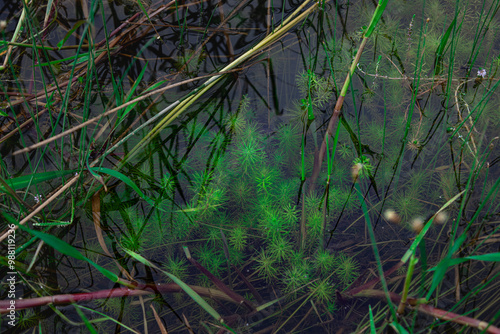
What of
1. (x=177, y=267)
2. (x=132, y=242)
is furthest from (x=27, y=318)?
(x=177, y=267)

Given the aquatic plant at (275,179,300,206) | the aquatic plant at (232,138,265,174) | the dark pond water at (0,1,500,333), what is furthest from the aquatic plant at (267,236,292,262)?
the aquatic plant at (232,138,265,174)

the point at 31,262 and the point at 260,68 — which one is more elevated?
the point at 260,68

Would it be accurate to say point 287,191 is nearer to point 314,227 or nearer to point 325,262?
point 314,227

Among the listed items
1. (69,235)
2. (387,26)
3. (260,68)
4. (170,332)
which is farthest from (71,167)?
(387,26)

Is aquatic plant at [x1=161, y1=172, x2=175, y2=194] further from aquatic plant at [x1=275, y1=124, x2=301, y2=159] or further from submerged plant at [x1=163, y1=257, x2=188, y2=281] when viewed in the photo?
aquatic plant at [x1=275, y1=124, x2=301, y2=159]

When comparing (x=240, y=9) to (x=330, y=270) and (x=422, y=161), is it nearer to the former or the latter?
(x=422, y=161)
